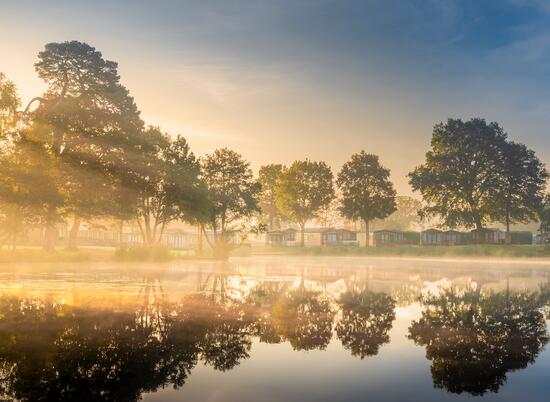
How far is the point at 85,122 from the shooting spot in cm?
5450

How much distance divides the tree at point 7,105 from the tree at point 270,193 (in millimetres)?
80963

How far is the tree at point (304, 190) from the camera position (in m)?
118

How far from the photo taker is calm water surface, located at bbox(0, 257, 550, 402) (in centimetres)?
896

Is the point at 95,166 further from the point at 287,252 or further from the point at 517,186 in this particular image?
the point at 517,186

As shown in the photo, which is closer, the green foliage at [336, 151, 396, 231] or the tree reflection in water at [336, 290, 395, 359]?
the tree reflection in water at [336, 290, 395, 359]

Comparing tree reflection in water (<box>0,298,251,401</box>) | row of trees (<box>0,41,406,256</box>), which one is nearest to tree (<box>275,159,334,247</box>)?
row of trees (<box>0,41,406,256</box>)

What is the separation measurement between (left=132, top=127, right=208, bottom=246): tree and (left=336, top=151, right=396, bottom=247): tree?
2060 inches

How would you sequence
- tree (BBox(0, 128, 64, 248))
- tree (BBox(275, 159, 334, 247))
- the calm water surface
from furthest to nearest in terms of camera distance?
tree (BBox(275, 159, 334, 247)) → tree (BBox(0, 128, 64, 248)) → the calm water surface

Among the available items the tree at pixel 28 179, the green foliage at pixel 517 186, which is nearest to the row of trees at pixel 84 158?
the tree at pixel 28 179

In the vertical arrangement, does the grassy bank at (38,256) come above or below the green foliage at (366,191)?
below

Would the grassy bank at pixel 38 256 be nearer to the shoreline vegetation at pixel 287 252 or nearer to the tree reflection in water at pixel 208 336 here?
the shoreline vegetation at pixel 287 252

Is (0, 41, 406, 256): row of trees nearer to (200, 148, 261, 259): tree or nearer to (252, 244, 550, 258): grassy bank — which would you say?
(200, 148, 261, 259): tree

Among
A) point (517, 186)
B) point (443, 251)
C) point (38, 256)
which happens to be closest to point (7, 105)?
point (38, 256)

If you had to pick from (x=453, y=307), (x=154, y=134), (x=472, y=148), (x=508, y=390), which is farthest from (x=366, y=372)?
(x=472, y=148)
